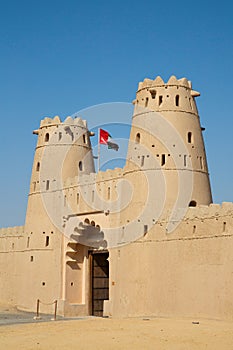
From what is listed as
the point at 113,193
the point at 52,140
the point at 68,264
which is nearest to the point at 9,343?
the point at 113,193

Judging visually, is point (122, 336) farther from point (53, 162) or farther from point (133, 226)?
point (53, 162)

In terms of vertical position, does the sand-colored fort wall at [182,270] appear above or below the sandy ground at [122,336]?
above

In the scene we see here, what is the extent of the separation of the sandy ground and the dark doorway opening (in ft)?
43.9

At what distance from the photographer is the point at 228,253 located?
24016mm

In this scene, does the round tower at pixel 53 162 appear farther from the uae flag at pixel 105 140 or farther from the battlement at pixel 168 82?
the battlement at pixel 168 82

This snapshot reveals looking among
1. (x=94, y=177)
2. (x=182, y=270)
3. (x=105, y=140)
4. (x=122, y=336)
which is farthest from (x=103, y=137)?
(x=122, y=336)

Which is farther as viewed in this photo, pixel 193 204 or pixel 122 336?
pixel 193 204

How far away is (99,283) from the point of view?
1441 inches

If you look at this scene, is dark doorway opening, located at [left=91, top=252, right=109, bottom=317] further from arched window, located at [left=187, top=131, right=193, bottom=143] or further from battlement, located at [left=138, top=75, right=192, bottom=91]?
battlement, located at [left=138, top=75, right=192, bottom=91]

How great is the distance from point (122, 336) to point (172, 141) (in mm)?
12406

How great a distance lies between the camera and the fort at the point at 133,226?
25375 millimetres

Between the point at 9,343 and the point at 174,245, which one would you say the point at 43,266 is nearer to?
the point at 174,245

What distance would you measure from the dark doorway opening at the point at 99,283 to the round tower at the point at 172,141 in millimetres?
9057

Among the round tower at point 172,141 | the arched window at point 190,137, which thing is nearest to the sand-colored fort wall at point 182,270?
the round tower at point 172,141
